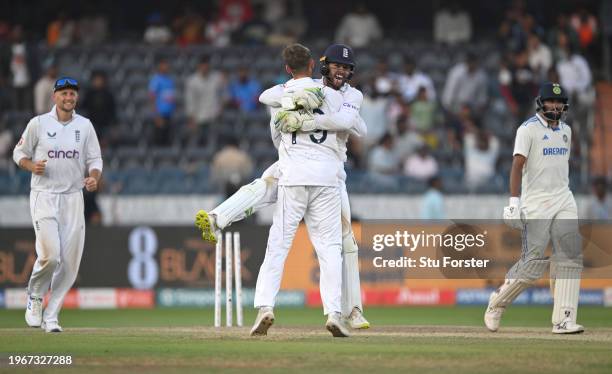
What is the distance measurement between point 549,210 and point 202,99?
11539 millimetres

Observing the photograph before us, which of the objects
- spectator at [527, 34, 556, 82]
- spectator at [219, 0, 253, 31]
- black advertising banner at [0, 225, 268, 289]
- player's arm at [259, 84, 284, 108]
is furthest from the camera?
spectator at [219, 0, 253, 31]

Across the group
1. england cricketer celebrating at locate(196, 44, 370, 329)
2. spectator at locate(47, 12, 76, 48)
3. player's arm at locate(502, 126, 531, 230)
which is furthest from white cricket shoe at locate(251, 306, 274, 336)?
spectator at locate(47, 12, 76, 48)

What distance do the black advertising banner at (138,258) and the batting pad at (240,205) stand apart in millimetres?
7606

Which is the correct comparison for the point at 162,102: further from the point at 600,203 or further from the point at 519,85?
the point at 600,203

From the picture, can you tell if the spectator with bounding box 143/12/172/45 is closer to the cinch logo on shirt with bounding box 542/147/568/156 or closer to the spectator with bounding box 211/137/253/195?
the spectator with bounding box 211/137/253/195

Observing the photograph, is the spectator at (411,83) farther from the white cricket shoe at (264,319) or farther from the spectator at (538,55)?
the white cricket shoe at (264,319)

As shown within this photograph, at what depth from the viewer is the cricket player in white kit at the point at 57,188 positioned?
1234cm

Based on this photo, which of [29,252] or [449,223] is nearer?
[449,223]

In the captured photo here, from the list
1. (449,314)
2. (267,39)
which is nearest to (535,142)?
(449,314)

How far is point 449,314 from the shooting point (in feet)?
54.5

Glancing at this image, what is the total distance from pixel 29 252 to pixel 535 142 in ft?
30.6

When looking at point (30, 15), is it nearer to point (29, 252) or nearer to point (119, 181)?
point (119, 181)

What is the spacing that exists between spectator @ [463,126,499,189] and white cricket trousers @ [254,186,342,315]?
10060 millimetres

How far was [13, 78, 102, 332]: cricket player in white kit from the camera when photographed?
12.3m
